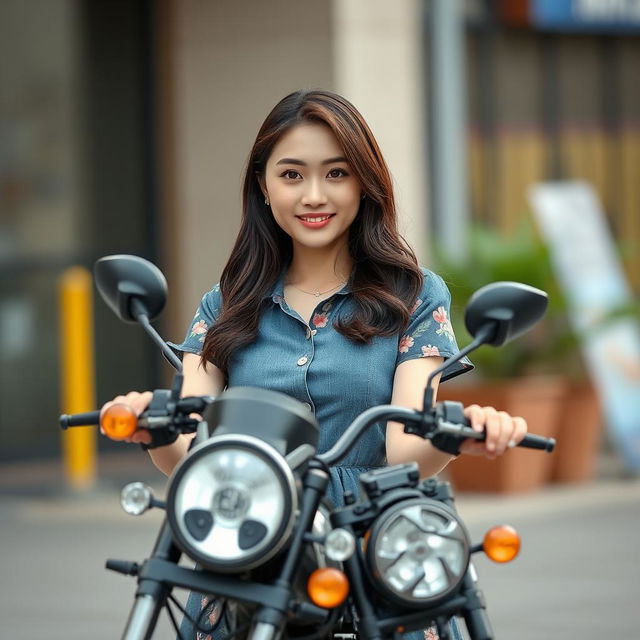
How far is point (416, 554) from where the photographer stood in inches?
105

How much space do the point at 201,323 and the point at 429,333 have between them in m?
0.53

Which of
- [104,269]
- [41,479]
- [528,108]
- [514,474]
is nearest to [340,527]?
[104,269]

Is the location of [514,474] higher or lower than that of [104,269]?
higher

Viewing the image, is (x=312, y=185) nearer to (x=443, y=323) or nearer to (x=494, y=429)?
(x=443, y=323)

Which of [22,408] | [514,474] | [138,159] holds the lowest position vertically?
[514,474]

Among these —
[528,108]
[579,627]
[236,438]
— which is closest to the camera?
[236,438]

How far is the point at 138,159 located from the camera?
13.0 m

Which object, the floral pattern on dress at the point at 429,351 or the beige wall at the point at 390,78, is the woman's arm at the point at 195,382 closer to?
the floral pattern on dress at the point at 429,351

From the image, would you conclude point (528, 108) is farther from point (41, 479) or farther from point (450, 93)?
point (41, 479)

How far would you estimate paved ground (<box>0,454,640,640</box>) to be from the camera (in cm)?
705

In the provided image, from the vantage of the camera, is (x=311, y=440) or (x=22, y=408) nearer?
(x=311, y=440)

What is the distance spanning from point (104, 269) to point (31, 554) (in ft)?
19.9

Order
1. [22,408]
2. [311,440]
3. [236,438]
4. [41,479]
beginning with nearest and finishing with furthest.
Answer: [236,438] < [311,440] < [41,479] < [22,408]

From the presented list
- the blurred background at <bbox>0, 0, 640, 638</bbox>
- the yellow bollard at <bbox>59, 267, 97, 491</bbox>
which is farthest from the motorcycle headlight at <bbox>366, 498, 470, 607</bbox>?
the blurred background at <bbox>0, 0, 640, 638</bbox>
